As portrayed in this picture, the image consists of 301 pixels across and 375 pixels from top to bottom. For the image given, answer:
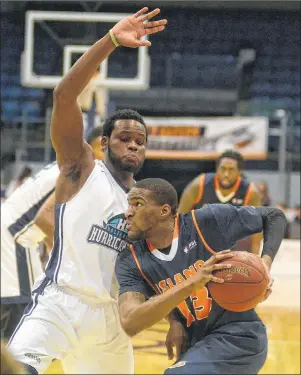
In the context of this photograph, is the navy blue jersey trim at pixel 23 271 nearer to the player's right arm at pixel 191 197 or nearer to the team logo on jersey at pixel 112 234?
the player's right arm at pixel 191 197

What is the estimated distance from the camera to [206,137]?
531 inches

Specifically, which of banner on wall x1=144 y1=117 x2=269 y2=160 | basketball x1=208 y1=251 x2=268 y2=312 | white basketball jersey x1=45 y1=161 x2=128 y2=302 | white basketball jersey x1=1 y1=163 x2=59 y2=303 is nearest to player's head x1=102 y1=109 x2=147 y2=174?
white basketball jersey x1=45 y1=161 x2=128 y2=302

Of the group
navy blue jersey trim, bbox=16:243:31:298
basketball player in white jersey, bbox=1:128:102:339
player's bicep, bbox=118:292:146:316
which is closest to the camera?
player's bicep, bbox=118:292:146:316

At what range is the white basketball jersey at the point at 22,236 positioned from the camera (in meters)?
4.89

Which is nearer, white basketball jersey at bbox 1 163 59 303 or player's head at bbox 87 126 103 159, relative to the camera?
player's head at bbox 87 126 103 159

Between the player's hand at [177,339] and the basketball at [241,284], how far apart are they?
26 centimetres

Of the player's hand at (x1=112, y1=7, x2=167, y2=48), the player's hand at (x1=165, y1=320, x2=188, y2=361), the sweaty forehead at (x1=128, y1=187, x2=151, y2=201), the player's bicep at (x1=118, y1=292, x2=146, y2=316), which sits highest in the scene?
the player's hand at (x1=112, y1=7, x2=167, y2=48)

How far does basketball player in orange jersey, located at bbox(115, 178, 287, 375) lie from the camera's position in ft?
9.43

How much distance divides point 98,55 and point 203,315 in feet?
4.09

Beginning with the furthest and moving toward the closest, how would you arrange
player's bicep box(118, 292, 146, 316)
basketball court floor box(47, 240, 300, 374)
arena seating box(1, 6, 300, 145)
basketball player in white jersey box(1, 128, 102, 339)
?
1. arena seating box(1, 6, 300, 145)
2. basketball court floor box(47, 240, 300, 374)
3. basketball player in white jersey box(1, 128, 102, 339)
4. player's bicep box(118, 292, 146, 316)

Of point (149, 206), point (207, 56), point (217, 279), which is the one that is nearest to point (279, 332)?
point (149, 206)

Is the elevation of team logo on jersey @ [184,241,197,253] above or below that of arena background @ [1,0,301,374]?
below

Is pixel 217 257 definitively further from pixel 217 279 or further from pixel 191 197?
pixel 191 197

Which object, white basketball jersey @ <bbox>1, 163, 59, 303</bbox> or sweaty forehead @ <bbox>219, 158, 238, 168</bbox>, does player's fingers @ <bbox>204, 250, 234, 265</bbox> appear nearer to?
white basketball jersey @ <bbox>1, 163, 59, 303</bbox>
